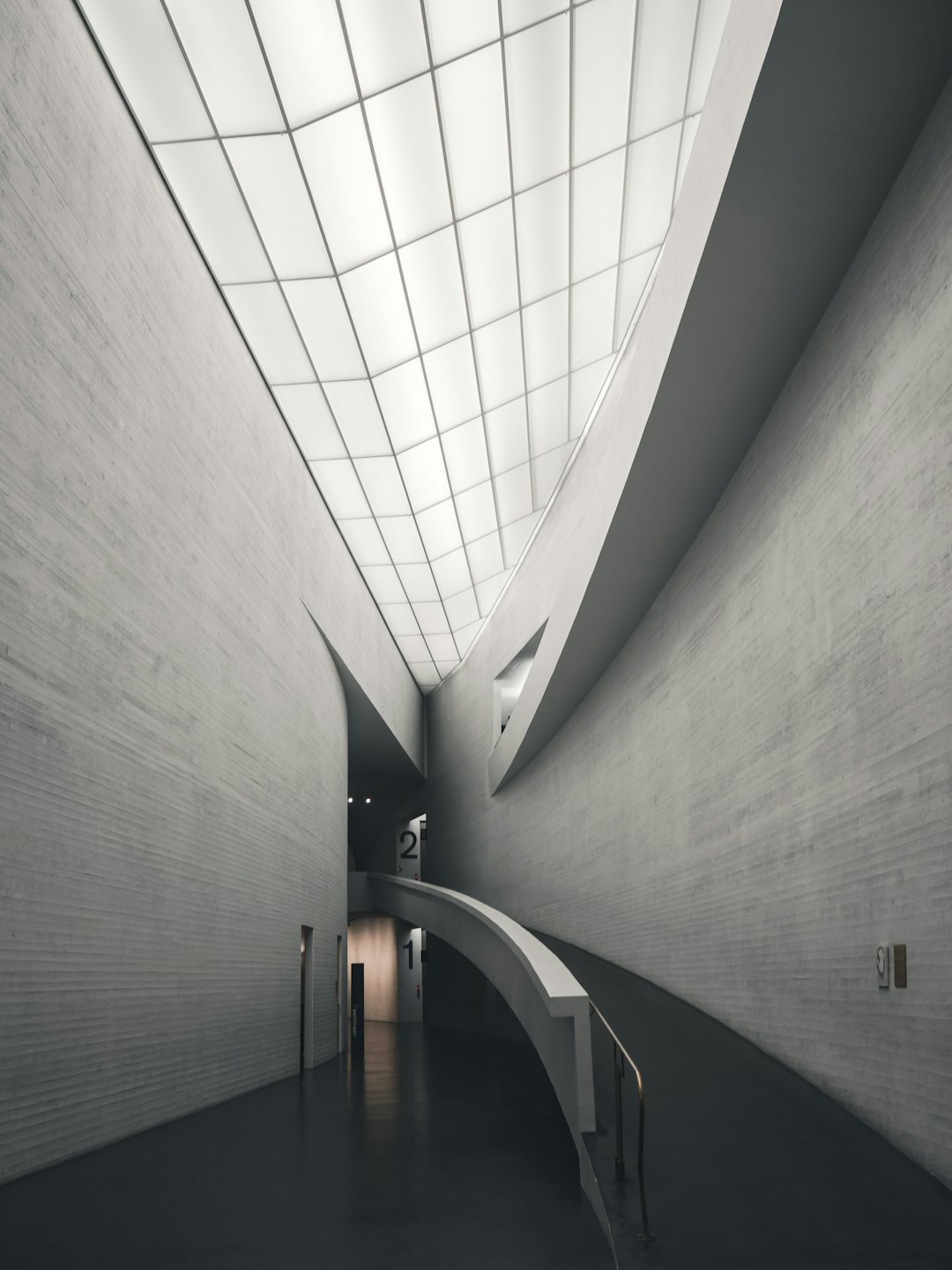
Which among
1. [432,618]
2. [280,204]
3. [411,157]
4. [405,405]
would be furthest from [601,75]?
[432,618]

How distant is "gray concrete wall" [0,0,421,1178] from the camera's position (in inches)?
240

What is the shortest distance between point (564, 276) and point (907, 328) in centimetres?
684

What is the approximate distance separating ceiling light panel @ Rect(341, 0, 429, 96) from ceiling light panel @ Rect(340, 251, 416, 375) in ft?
7.21

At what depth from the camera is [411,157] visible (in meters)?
9.53

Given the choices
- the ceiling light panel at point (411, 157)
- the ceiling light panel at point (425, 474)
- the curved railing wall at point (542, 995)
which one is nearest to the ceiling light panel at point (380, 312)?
the ceiling light panel at point (411, 157)

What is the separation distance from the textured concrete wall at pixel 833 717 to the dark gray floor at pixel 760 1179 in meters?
0.22

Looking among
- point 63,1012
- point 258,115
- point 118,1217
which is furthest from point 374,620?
point 118,1217

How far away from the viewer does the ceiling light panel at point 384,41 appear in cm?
797

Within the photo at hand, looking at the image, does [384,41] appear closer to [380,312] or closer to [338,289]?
[338,289]

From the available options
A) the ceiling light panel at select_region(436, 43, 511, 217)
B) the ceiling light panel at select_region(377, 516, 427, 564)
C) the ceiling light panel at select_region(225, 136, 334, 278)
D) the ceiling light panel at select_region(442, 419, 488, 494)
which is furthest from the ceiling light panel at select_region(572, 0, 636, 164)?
the ceiling light panel at select_region(377, 516, 427, 564)

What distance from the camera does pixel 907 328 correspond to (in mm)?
5906

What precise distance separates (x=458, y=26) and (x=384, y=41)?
614 mm

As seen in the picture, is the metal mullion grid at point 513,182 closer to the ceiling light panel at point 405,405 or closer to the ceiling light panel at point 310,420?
the ceiling light panel at point 405,405

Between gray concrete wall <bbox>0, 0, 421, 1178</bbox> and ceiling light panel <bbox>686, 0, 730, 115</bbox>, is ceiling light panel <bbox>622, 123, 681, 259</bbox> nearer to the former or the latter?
ceiling light panel <bbox>686, 0, 730, 115</bbox>
